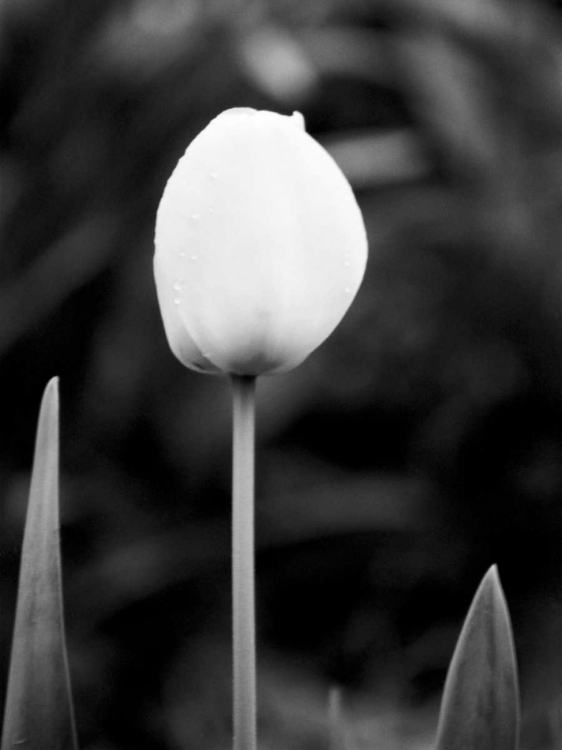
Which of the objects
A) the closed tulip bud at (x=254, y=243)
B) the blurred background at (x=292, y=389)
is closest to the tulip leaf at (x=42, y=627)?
the closed tulip bud at (x=254, y=243)

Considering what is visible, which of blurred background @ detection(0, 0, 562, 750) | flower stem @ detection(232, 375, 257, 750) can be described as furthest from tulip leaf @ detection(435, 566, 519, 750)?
blurred background @ detection(0, 0, 562, 750)

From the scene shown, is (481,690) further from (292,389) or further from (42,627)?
(292,389)

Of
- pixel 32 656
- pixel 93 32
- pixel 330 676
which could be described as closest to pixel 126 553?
pixel 330 676

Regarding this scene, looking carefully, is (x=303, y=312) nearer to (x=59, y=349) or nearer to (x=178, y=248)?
(x=178, y=248)

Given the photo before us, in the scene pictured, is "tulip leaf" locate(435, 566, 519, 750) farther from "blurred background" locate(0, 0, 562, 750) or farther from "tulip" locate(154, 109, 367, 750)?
"blurred background" locate(0, 0, 562, 750)

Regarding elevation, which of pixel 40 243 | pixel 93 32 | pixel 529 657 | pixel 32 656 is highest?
pixel 93 32

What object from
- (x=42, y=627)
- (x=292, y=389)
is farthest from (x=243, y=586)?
Result: (x=292, y=389)

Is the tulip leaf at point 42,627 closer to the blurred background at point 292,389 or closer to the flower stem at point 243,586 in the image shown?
the flower stem at point 243,586
